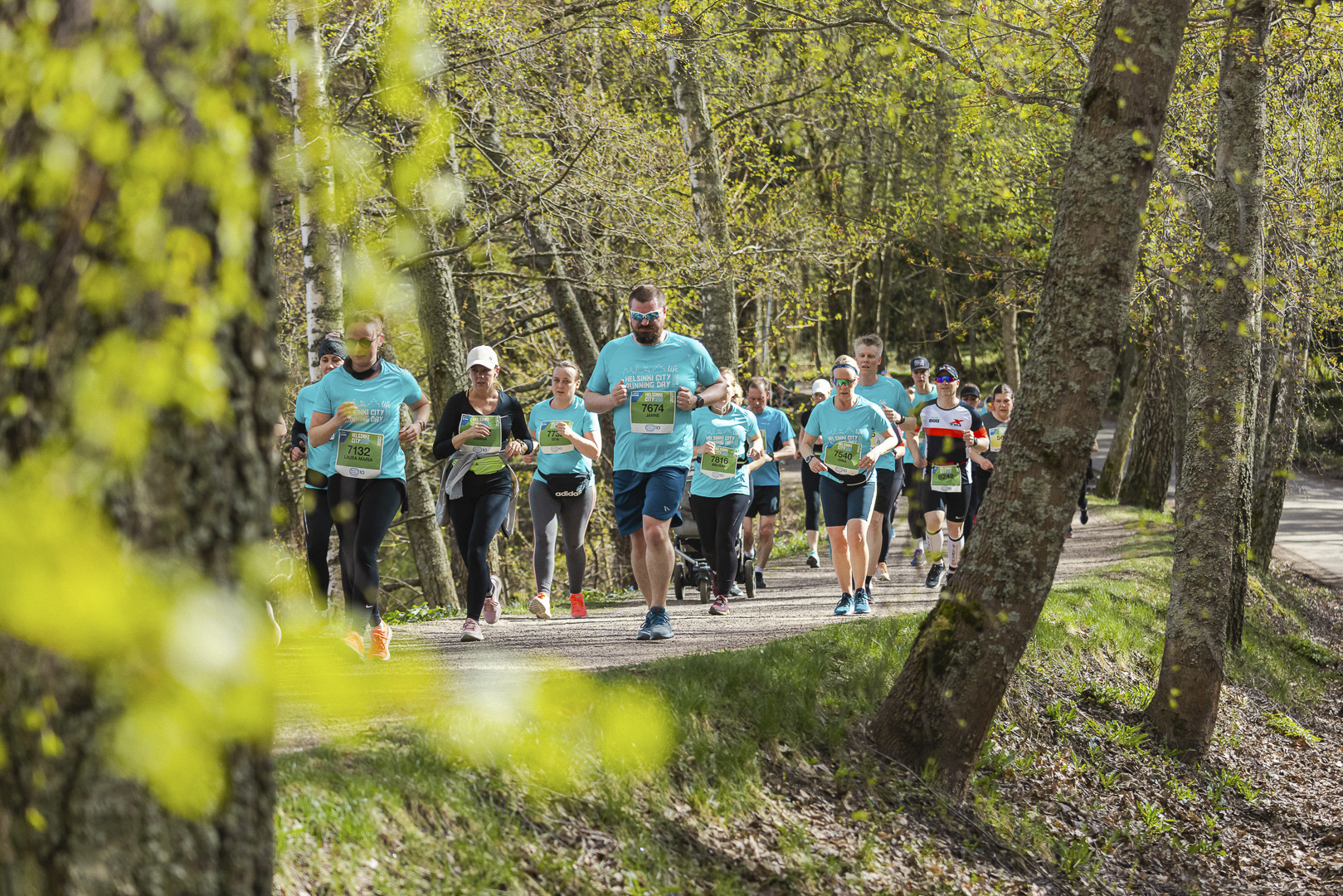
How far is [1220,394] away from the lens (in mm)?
8141

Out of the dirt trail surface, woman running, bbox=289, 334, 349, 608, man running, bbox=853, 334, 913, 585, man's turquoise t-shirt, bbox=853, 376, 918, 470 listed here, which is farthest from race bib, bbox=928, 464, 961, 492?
woman running, bbox=289, 334, 349, 608

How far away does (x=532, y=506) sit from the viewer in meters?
9.67

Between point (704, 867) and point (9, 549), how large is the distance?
375cm

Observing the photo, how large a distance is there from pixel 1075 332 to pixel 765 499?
7.32 m

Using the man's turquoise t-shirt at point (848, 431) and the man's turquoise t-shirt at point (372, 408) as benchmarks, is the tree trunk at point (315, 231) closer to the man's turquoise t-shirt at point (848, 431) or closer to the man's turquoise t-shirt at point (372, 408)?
the man's turquoise t-shirt at point (372, 408)

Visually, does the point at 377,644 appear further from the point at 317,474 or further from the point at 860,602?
the point at 860,602

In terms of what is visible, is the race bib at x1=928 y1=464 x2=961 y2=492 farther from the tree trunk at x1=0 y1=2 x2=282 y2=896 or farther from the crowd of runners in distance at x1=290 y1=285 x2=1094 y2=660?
the tree trunk at x1=0 y1=2 x2=282 y2=896

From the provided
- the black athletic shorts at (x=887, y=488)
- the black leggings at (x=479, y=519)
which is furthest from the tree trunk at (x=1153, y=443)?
the black leggings at (x=479, y=519)

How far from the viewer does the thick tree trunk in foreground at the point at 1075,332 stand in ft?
19.0

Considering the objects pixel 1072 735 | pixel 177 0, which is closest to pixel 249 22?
pixel 177 0

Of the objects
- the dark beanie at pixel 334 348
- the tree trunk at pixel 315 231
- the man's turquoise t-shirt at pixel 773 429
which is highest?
the tree trunk at pixel 315 231

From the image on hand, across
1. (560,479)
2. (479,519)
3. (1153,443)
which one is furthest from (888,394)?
(1153,443)

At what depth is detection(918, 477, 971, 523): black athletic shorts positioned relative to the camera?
11211 mm

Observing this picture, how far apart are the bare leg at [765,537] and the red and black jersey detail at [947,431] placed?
2240mm
